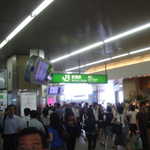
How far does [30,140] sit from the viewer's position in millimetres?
1362

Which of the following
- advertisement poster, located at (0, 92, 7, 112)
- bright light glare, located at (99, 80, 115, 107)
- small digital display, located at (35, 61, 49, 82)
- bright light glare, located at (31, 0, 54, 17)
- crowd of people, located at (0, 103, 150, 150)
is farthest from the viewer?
bright light glare, located at (99, 80, 115, 107)

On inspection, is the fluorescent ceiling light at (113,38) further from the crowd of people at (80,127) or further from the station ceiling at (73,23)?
the crowd of people at (80,127)

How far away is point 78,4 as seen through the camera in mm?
6172

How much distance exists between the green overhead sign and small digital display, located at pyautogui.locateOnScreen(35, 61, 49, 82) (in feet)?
5.37

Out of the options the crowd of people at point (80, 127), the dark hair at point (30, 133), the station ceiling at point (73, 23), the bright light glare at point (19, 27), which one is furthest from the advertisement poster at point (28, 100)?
the dark hair at point (30, 133)

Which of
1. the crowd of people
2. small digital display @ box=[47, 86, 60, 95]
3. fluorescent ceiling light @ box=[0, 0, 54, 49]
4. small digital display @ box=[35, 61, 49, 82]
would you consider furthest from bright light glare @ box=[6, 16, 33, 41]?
small digital display @ box=[47, 86, 60, 95]

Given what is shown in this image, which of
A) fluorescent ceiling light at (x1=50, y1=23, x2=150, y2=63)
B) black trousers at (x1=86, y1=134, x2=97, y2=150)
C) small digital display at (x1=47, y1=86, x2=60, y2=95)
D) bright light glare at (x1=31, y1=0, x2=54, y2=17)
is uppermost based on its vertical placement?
bright light glare at (x1=31, y1=0, x2=54, y2=17)

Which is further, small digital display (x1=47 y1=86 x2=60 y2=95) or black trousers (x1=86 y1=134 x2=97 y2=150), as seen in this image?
small digital display (x1=47 y1=86 x2=60 y2=95)

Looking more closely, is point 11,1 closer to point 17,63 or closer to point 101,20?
point 101,20

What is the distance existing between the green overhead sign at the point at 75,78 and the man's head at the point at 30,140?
849cm

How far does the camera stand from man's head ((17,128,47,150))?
4.44ft

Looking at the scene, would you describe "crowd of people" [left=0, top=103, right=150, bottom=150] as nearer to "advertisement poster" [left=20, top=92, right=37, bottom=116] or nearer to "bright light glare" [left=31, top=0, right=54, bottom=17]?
"advertisement poster" [left=20, top=92, right=37, bottom=116]

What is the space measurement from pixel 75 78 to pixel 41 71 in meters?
2.70

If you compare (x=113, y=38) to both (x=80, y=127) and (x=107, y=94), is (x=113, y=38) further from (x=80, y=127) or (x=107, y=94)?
(x=107, y=94)
